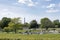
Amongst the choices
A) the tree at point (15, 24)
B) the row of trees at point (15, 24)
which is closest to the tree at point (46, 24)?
the row of trees at point (15, 24)

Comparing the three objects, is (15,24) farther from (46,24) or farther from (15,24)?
(46,24)

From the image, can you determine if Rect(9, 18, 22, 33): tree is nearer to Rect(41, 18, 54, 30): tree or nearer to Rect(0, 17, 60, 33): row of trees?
Rect(0, 17, 60, 33): row of trees

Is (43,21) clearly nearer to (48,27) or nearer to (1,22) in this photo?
(48,27)

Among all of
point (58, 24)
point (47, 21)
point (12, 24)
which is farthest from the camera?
point (58, 24)

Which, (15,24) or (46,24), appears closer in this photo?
(15,24)

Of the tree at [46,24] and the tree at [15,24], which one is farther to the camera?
the tree at [46,24]

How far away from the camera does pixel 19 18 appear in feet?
192

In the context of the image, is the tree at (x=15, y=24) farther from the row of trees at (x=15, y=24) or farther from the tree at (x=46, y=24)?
the tree at (x=46, y=24)

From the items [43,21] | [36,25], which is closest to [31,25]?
[36,25]

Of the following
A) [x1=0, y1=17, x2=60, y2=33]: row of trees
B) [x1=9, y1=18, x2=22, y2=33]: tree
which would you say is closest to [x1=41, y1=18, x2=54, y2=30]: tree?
[x1=0, y1=17, x2=60, y2=33]: row of trees

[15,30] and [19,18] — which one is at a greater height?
[19,18]

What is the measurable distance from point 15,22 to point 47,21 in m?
31.5

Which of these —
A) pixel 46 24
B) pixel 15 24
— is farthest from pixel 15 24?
pixel 46 24

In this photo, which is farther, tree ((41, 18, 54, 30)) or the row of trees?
tree ((41, 18, 54, 30))
